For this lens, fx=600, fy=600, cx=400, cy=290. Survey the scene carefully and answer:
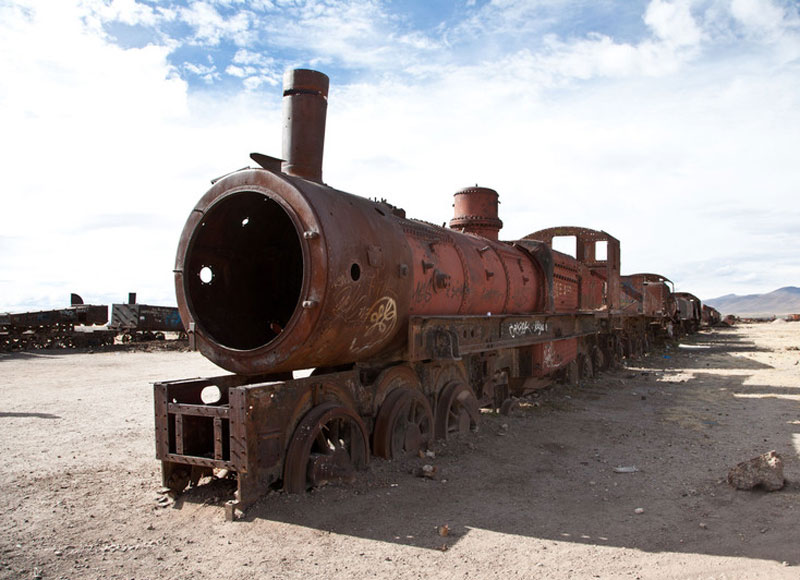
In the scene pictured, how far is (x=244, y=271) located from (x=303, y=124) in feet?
5.52

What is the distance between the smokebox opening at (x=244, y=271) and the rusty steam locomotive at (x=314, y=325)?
16 mm

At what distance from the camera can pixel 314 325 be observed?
4.98 metres

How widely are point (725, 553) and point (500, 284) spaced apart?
504 centimetres

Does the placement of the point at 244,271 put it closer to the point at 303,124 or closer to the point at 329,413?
the point at 303,124

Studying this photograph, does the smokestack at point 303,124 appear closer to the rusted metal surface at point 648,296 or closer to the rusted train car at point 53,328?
the rusted metal surface at point 648,296

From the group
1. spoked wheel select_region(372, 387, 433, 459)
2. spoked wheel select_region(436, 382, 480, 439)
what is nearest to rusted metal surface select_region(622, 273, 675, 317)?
spoked wheel select_region(436, 382, 480, 439)

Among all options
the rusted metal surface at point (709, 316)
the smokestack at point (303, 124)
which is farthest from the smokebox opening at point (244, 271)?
the rusted metal surface at point (709, 316)

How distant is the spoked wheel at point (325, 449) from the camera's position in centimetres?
494

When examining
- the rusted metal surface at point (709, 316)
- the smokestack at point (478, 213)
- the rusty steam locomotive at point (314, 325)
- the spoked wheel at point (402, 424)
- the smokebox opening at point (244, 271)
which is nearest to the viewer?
the rusty steam locomotive at point (314, 325)

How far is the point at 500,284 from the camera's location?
8.72 m

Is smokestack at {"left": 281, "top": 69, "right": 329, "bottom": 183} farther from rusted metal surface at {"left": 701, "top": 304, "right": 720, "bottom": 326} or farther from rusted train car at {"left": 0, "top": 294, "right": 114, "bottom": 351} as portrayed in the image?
rusted metal surface at {"left": 701, "top": 304, "right": 720, "bottom": 326}

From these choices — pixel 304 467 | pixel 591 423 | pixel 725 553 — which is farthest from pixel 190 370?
pixel 725 553

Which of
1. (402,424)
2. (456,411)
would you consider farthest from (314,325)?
(456,411)

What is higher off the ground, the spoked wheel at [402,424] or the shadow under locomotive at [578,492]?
the spoked wheel at [402,424]
